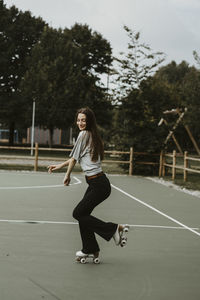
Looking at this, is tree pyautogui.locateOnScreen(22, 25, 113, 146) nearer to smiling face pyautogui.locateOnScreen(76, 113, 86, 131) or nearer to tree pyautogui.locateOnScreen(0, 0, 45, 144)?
tree pyautogui.locateOnScreen(0, 0, 45, 144)

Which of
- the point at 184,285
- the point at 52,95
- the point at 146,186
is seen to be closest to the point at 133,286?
the point at 184,285

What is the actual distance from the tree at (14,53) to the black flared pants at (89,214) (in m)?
43.6

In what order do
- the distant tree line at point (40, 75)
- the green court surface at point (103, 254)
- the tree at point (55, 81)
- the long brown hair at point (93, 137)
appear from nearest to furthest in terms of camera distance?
the green court surface at point (103, 254), the long brown hair at point (93, 137), the tree at point (55, 81), the distant tree line at point (40, 75)

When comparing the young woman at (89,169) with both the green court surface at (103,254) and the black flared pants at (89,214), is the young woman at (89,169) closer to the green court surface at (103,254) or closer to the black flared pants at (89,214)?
the black flared pants at (89,214)

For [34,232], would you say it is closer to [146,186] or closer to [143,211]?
[143,211]

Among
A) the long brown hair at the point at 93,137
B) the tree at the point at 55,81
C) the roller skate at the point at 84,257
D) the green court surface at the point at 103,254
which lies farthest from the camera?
the tree at the point at 55,81

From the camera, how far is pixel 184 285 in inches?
225

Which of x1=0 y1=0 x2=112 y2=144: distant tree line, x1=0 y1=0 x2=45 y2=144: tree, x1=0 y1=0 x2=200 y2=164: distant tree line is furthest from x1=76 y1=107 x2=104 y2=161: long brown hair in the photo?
x1=0 y1=0 x2=45 y2=144: tree

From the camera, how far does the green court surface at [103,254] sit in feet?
17.7

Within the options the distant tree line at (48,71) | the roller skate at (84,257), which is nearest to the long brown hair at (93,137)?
the roller skate at (84,257)

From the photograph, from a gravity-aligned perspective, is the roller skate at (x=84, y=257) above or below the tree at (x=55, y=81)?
below

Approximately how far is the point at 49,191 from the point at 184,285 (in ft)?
36.6

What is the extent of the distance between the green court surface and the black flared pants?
291mm

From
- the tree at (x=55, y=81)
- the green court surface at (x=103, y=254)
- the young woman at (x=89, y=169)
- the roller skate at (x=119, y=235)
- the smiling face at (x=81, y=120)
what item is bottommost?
the green court surface at (x=103, y=254)
